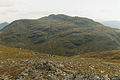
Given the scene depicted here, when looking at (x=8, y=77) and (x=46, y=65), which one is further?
(x=46, y=65)

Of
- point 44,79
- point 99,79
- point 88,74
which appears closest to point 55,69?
point 44,79

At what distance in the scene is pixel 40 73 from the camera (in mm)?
22750

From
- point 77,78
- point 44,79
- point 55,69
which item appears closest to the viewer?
point 44,79

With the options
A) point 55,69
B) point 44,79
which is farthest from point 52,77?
point 55,69

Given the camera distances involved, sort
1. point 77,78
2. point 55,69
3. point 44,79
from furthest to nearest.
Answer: point 55,69 < point 77,78 < point 44,79

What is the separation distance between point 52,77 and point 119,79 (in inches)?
440

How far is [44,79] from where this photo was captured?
67.6ft

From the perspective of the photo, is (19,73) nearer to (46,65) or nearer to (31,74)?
(31,74)

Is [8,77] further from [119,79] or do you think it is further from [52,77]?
[119,79]

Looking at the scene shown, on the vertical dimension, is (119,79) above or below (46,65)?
below

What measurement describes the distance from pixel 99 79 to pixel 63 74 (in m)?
5.75

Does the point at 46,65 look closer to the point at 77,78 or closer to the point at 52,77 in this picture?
the point at 52,77

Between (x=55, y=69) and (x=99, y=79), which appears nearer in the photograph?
(x=99, y=79)

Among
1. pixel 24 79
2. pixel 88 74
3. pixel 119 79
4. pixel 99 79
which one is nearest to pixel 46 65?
pixel 24 79
